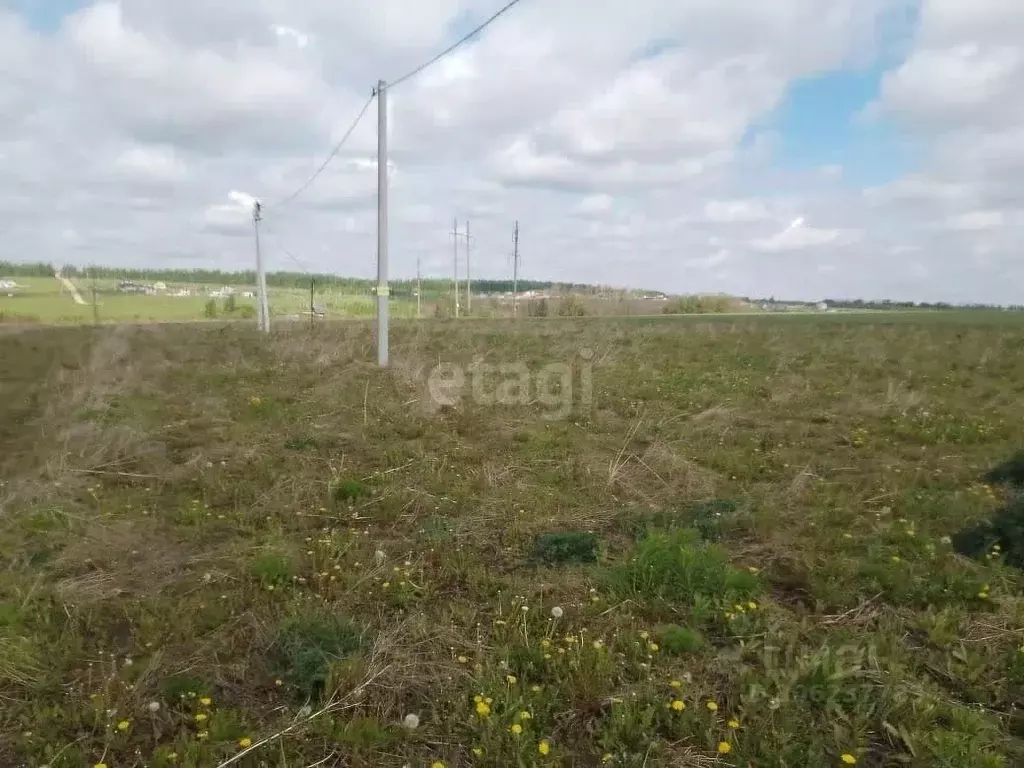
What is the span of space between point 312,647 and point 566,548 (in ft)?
6.31

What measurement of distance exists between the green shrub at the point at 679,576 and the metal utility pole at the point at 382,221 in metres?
9.47

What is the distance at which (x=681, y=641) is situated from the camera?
327cm

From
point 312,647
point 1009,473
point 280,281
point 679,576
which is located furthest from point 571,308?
point 312,647

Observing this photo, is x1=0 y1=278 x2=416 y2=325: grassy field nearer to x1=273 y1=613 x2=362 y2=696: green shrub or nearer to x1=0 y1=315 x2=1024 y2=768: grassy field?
x1=0 y1=315 x2=1024 y2=768: grassy field

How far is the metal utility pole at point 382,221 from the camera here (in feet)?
41.5

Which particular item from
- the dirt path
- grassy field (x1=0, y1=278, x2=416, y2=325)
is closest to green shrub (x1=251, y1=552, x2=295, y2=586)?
grassy field (x1=0, y1=278, x2=416, y2=325)

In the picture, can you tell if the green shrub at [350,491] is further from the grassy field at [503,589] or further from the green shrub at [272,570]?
the green shrub at [272,570]

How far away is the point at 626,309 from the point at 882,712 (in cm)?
5526

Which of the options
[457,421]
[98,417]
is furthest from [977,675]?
[98,417]

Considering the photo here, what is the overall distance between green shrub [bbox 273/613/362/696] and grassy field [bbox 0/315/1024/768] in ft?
0.06

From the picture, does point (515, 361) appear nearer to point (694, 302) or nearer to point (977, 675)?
point (977, 675)

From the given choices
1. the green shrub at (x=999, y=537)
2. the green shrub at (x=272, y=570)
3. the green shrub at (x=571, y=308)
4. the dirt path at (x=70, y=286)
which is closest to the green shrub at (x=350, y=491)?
the green shrub at (x=272, y=570)

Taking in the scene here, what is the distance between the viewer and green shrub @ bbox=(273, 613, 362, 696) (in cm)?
300

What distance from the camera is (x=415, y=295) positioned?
5059 cm
